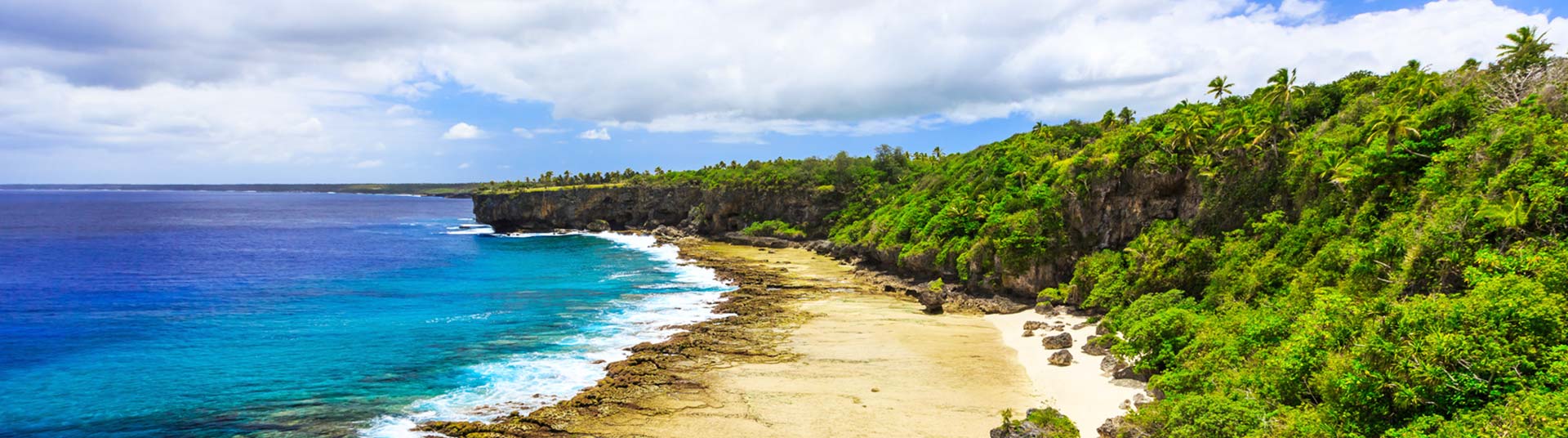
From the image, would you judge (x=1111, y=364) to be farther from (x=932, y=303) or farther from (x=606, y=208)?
(x=606, y=208)

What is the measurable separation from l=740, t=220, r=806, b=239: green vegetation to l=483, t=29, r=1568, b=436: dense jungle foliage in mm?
43582

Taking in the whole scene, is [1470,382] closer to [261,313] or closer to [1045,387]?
[1045,387]

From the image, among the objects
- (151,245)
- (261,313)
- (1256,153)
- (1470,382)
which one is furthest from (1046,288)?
(151,245)

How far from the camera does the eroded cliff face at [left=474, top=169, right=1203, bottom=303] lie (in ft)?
160

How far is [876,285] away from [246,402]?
1810 inches

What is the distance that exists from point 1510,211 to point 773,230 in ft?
296

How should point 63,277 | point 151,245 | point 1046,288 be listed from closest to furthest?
point 1046,288 < point 63,277 < point 151,245

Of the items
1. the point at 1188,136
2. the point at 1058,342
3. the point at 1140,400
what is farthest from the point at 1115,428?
the point at 1188,136

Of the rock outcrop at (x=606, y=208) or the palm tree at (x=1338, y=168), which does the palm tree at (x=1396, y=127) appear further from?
the rock outcrop at (x=606, y=208)

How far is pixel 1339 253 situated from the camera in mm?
31062

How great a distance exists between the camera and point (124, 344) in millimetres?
41938

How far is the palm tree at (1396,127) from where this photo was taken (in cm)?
3288

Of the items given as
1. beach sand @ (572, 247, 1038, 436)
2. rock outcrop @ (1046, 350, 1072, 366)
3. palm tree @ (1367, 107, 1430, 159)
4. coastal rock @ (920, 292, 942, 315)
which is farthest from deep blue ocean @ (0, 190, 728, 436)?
palm tree @ (1367, 107, 1430, 159)

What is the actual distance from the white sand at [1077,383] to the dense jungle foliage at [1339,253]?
180 centimetres
